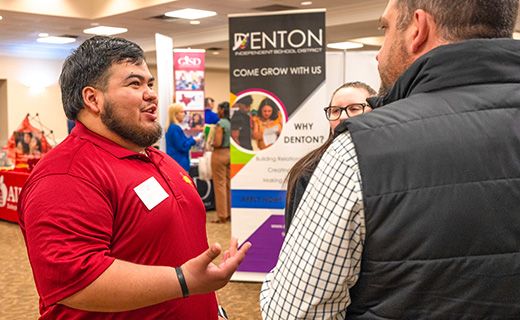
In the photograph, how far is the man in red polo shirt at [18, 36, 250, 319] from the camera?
4.44 feet

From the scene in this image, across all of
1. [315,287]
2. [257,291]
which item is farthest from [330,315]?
[257,291]

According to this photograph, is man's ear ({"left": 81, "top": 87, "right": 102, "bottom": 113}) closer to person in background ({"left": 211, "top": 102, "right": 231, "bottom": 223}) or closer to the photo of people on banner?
the photo of people on banner

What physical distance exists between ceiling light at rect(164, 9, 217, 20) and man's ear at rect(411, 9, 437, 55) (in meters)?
9.04

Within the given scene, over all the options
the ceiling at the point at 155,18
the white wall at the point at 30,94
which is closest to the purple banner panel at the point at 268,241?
the ceiling at the point at 155,18

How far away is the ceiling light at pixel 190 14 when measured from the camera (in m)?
9.69

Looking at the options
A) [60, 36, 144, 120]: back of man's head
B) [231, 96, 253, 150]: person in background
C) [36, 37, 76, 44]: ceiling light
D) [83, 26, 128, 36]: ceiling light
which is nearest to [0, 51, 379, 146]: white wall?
[36, 37, 76, 44]: ceiling light

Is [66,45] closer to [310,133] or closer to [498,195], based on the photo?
[310,133]

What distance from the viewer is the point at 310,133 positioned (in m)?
4.21

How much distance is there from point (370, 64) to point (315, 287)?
3.59m

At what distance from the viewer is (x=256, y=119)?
428 centimetres

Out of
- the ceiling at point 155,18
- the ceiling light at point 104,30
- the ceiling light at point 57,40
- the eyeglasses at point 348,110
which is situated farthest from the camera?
the ceiling light at point 57,40

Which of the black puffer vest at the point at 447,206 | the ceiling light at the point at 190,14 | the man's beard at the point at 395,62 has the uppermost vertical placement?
the ceiling light at the point at 190,14

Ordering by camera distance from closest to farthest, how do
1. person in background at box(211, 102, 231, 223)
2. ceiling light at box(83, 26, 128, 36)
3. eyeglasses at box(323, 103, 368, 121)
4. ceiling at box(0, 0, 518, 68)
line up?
1. eyeglasses at box(323, 103, 368, 121)
2. person in background at box(211, 102, 231, 223)
3. ceiling at box(0, 0, 518, 68)
4. ceiling light at box(83, 26, 128, 36)

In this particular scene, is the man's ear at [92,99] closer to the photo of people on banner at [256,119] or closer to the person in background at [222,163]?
the photo of people on banner at [256,119]
